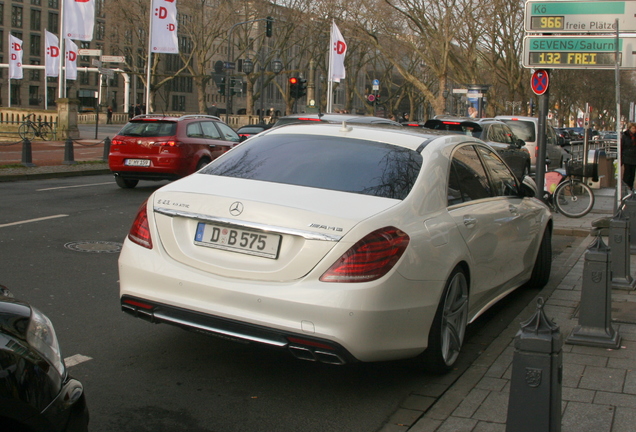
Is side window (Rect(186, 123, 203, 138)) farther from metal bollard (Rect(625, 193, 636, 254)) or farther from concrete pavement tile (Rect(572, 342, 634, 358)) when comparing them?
concrete pavement tile (Rect(572, 342, 634, 358))

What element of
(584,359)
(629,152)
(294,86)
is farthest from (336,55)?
(584,359)

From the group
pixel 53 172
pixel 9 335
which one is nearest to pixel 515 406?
pixel 9 335

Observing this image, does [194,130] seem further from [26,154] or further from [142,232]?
[142,232]

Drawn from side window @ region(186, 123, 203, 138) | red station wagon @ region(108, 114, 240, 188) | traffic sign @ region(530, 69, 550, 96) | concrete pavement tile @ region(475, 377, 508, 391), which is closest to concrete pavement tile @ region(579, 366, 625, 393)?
concrete pavement tile @ region(475, 377, 508, 391)

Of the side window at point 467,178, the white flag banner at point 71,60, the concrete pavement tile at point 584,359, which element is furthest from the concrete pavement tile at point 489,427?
the white flag banner at point 71,60

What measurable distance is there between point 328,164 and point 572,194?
1065 centimetres

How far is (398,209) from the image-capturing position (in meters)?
4.46

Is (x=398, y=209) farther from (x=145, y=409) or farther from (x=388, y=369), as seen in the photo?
(x=145, y=409)

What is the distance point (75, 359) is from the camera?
490 centimetres

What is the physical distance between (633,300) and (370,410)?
3.72 metres

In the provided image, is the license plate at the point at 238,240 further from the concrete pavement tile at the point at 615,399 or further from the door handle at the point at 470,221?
the concrete pavement tile at the point at 615,399

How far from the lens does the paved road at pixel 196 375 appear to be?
4.14 m

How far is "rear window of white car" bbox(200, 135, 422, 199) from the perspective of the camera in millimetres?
4750

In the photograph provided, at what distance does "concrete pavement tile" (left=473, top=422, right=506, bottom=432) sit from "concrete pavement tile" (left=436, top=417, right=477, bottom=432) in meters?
0.03
